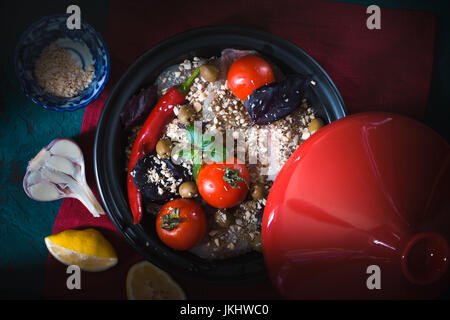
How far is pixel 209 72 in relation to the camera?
0.87 meters

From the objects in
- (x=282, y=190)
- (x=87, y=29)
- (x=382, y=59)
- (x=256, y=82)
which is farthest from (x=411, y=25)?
(x=87, y=29)

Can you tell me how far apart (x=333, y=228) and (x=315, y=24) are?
28.3 inches

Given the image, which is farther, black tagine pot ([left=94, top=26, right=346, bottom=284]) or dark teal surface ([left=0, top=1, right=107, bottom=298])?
dark teal surface ([left=0, top=1, right=107, bottom=298])

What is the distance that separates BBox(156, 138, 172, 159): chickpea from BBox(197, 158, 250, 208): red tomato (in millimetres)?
92

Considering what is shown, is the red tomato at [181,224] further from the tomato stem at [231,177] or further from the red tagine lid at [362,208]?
the red tagine lid at [362,208]

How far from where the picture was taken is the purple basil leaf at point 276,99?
84cm

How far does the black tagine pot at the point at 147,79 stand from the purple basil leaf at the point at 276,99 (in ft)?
0.14

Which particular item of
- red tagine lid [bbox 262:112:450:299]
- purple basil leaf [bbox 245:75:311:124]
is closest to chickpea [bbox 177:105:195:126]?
purple basil leaf [bbox 245:75:311:124]

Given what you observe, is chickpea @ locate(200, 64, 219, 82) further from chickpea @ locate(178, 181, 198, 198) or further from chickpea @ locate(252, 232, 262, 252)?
chickpea @ locate(252, 232, 262, 252)

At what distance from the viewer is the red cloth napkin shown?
1001 mm

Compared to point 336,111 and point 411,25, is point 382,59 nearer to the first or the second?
point 411,25

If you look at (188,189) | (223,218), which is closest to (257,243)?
(223,218)

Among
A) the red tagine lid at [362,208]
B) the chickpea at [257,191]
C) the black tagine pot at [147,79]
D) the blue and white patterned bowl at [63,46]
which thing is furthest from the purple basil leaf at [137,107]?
the red tagine lid at [362,208]

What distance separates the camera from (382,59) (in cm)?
106
